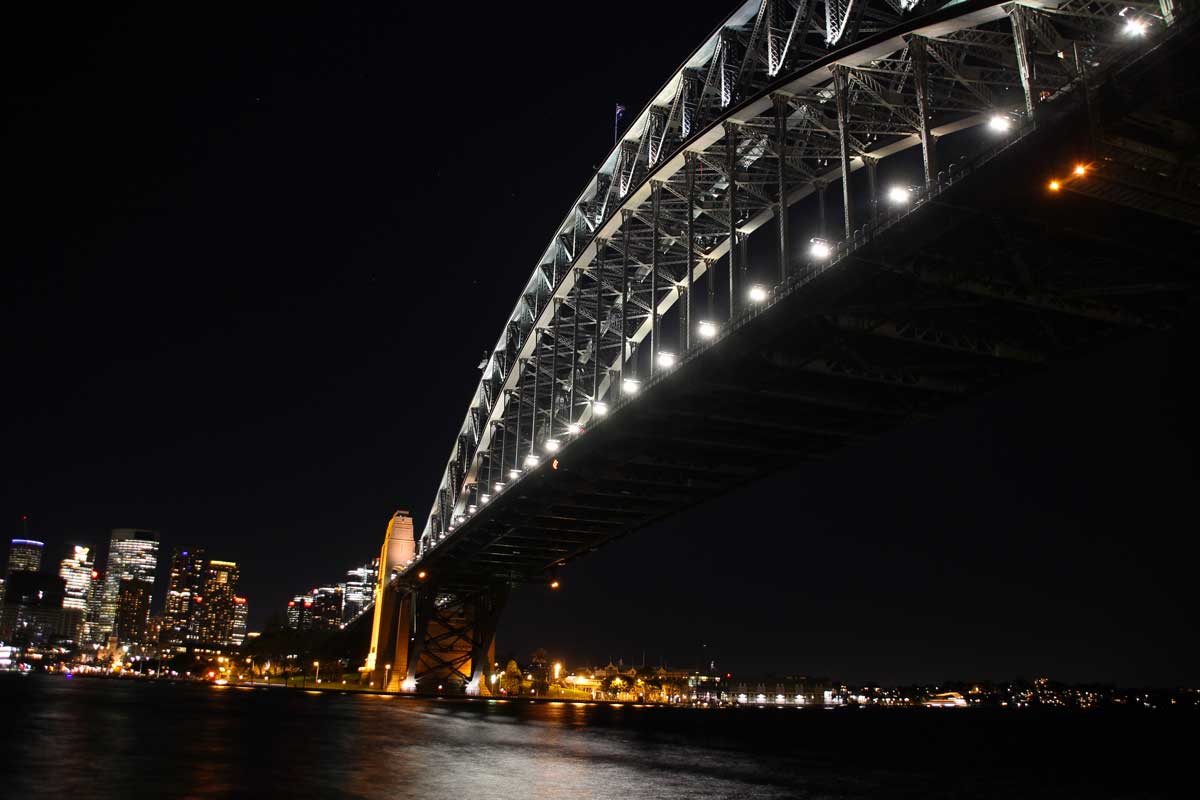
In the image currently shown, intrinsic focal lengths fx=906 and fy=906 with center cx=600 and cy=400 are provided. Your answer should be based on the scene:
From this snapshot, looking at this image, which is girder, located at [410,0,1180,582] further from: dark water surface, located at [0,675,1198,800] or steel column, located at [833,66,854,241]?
dark water surface, located at [0,675,1198,800]

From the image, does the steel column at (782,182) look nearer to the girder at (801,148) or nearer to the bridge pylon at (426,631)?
the girder at (801,148)

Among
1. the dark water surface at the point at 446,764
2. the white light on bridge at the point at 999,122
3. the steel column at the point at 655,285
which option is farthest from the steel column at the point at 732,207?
the dark water surface at the point at 446,764

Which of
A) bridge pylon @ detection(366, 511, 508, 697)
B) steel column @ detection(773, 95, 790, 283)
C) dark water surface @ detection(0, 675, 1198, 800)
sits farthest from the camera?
bridge pylon @ detection(366, 511, 508, 697)

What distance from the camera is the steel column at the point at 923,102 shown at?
22.4 metres

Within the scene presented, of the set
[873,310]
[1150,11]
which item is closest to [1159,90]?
[1150,11]

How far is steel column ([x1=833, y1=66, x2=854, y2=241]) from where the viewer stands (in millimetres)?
25141

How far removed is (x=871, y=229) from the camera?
942 inches

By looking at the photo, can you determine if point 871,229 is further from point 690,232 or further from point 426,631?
point 426,631

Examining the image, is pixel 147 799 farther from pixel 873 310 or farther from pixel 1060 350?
pixel 1060 350

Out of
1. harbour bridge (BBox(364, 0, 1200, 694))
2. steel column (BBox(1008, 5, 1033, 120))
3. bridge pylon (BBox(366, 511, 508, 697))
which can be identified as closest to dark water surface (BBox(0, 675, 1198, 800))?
harbour bridge (BBox(364, 0, 1200, 694))

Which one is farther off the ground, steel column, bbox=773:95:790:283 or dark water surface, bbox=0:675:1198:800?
steel column, bbox=773:95:790:283

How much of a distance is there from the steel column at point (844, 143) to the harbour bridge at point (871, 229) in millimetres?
83

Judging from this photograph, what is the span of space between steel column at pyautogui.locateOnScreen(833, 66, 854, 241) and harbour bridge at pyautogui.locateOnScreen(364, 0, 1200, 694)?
83mm

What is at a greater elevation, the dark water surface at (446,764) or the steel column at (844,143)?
the steel column at (844,143)
